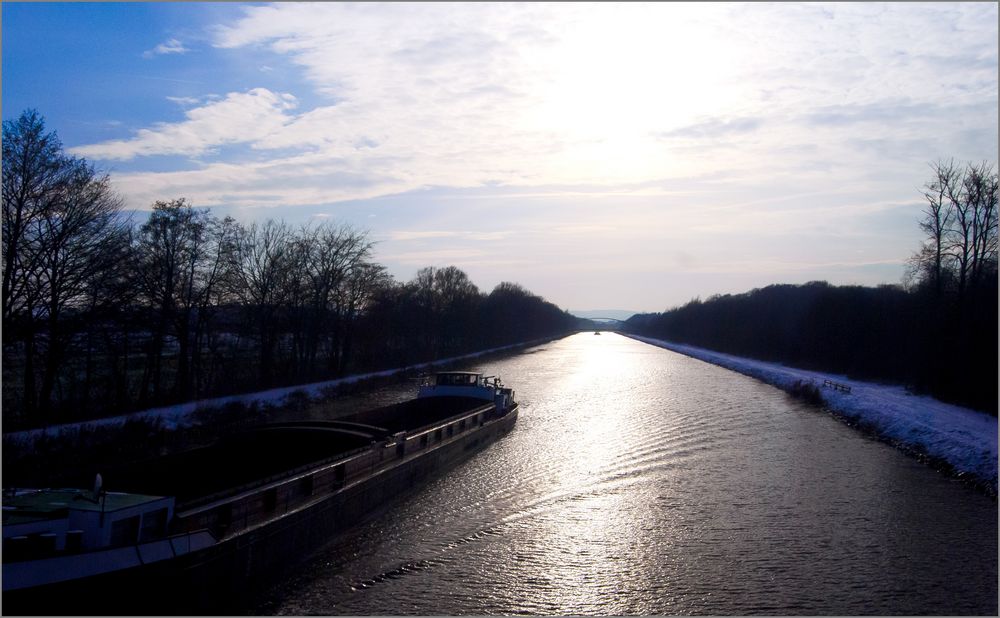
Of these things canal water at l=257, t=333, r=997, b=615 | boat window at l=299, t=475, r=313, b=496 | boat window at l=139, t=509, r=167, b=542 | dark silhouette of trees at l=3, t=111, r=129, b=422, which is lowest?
canal water at l=257, t=333, r=997, b=615

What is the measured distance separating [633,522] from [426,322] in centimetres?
5834

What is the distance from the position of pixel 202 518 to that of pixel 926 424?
23469mm

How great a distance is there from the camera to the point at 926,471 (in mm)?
20125

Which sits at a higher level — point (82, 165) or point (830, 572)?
point (82, 165)

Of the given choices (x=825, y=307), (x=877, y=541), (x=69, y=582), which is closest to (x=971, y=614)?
(x=877, y=541)

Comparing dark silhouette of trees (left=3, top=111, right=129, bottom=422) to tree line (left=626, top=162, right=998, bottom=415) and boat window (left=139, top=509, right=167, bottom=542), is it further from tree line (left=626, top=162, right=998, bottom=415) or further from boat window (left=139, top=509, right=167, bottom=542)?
tree line (left=626, top=162, right=998, bottom=415)

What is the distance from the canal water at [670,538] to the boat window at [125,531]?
2121 millimetres

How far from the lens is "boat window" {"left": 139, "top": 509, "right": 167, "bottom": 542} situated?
9852mm

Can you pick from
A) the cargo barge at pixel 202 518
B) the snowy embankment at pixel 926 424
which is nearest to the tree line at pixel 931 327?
the snowy embankment at pixel 926 424

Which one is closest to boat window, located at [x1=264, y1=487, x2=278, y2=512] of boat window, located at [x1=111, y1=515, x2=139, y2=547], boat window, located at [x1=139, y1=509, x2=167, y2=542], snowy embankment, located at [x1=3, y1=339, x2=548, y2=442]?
boat window, located at [x1=139, y1=509, x2=167, y2=542]

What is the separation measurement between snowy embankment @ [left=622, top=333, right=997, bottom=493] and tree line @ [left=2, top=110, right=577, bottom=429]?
26111 mm

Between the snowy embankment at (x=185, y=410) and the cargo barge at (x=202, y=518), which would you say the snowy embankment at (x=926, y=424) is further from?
the snowy embankment at (x=185, y=410)

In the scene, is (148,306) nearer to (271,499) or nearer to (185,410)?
(185,410)

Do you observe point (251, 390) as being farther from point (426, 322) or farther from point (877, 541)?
point (426, 322)
